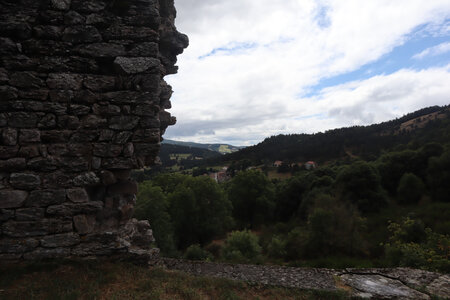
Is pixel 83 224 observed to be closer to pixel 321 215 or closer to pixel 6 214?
pixel 6 214

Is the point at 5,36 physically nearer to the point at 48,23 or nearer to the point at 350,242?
the point at 48,23

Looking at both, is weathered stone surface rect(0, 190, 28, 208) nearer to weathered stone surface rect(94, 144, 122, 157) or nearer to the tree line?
weathered stone surface rect(94, 144, 122, 157)

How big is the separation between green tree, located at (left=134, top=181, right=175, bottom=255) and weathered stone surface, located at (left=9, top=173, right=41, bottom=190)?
13631mm

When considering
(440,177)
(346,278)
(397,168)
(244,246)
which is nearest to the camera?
(346,278)

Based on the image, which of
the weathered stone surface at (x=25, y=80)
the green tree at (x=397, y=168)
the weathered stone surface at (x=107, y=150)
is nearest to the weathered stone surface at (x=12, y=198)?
the weathered stone surface at (x=107, y=150)

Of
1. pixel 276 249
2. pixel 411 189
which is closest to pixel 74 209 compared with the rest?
pixel 276 249

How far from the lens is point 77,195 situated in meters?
4.31

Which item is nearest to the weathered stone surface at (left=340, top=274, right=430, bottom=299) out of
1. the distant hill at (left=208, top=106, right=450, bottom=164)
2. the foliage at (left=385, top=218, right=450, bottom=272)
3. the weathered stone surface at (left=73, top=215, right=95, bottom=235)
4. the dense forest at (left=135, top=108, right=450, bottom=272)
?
the foliage at (left=385, top=218, right=450, bottom=272)

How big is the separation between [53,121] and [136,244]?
2.99m

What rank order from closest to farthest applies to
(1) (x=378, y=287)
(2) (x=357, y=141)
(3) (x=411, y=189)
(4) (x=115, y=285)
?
(4) (x=115, y=285)
(1) (x=378, y=287)
(3) (x=411, y=189)
(2) (x=357, y=141)

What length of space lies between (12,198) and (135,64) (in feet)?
10.4

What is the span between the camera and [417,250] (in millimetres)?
7000

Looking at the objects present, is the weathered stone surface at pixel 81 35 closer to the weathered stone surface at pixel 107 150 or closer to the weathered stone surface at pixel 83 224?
the weathered stone surface at pixel 107 150

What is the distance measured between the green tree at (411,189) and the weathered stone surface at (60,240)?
2767cm
